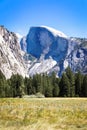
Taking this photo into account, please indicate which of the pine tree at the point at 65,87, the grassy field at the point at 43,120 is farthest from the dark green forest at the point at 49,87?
the grassy field at the point at 43,120

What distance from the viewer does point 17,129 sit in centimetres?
2444

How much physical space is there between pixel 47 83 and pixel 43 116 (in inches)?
4667

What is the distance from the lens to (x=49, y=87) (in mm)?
141125

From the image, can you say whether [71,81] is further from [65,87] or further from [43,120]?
[43,120]

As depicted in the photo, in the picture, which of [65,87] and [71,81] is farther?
[71,81]

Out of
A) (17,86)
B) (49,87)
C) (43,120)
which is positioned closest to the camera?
(43,120)

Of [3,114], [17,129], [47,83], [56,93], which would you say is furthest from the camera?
[47,83]

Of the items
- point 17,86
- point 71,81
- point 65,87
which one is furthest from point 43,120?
point 17,86

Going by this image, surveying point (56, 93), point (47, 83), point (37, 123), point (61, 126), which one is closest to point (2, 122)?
point (37, 123)

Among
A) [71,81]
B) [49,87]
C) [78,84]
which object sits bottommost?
[49,87]

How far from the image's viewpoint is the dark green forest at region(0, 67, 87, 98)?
137125mm

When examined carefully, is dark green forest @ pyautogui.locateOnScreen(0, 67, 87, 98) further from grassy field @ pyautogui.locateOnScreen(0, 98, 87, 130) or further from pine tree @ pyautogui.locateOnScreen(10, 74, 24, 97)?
grassy field @ pyautogui.locateOnScreen(0, 98, 87, 130)

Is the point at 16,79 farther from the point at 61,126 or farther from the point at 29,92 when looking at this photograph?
the point at 61,126

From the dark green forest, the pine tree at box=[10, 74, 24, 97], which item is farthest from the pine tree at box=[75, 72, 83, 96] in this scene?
the pine tree at box=[10, 74, 24, 97]
